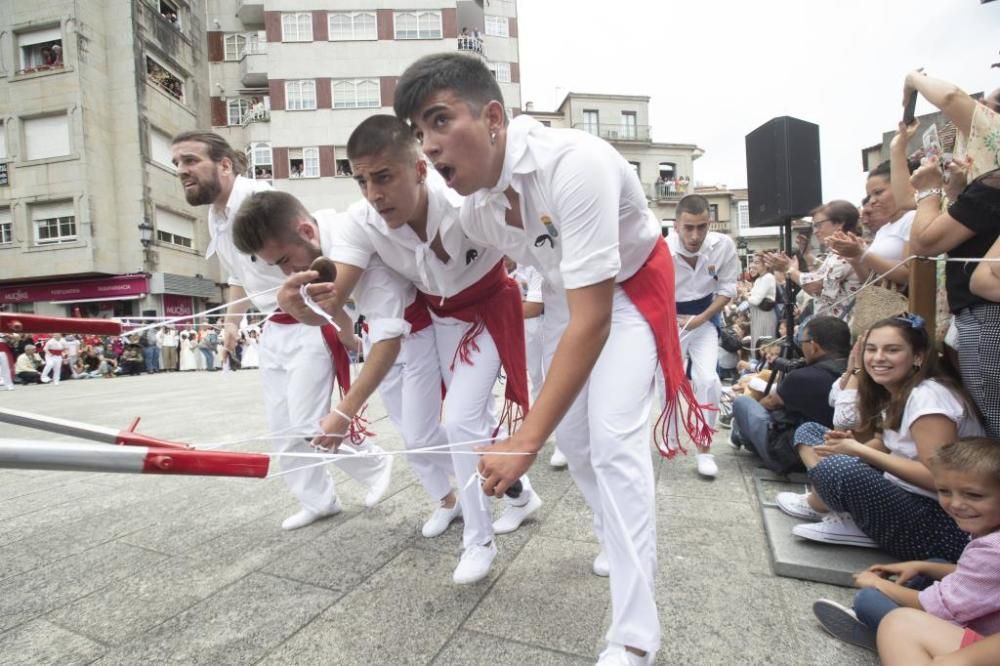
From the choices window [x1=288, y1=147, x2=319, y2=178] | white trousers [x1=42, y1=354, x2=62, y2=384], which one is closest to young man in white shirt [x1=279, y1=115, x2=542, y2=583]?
white trousers [x1=42, y1=354, x2=62, y2=384]

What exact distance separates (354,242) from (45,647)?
5.83 ft

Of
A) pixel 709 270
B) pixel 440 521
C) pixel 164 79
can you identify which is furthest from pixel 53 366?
pixel 709 270

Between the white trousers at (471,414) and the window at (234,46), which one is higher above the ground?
the window at (234,46)

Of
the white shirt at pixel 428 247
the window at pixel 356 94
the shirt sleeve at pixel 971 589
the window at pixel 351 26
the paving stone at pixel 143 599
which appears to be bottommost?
the paving stone at pixel 143 599

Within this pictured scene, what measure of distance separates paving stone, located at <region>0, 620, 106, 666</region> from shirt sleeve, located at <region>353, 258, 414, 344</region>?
1.42 meters

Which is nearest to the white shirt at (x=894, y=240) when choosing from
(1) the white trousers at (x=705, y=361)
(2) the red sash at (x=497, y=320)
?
(1) the white trousers at (x=705, y=361)

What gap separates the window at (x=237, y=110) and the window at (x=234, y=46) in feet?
7.16

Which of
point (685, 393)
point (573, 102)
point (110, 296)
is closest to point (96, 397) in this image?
point (685, 393)

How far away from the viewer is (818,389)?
2982 millimetres

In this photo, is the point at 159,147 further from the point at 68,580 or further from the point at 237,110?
the point at 68,580

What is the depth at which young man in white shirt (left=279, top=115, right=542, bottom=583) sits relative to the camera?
6.95 ft

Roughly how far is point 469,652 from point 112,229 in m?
24.8

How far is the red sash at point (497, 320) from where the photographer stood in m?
2.42

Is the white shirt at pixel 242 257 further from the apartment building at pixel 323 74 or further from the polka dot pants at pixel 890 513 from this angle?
the apartment building at pixel 323 74
